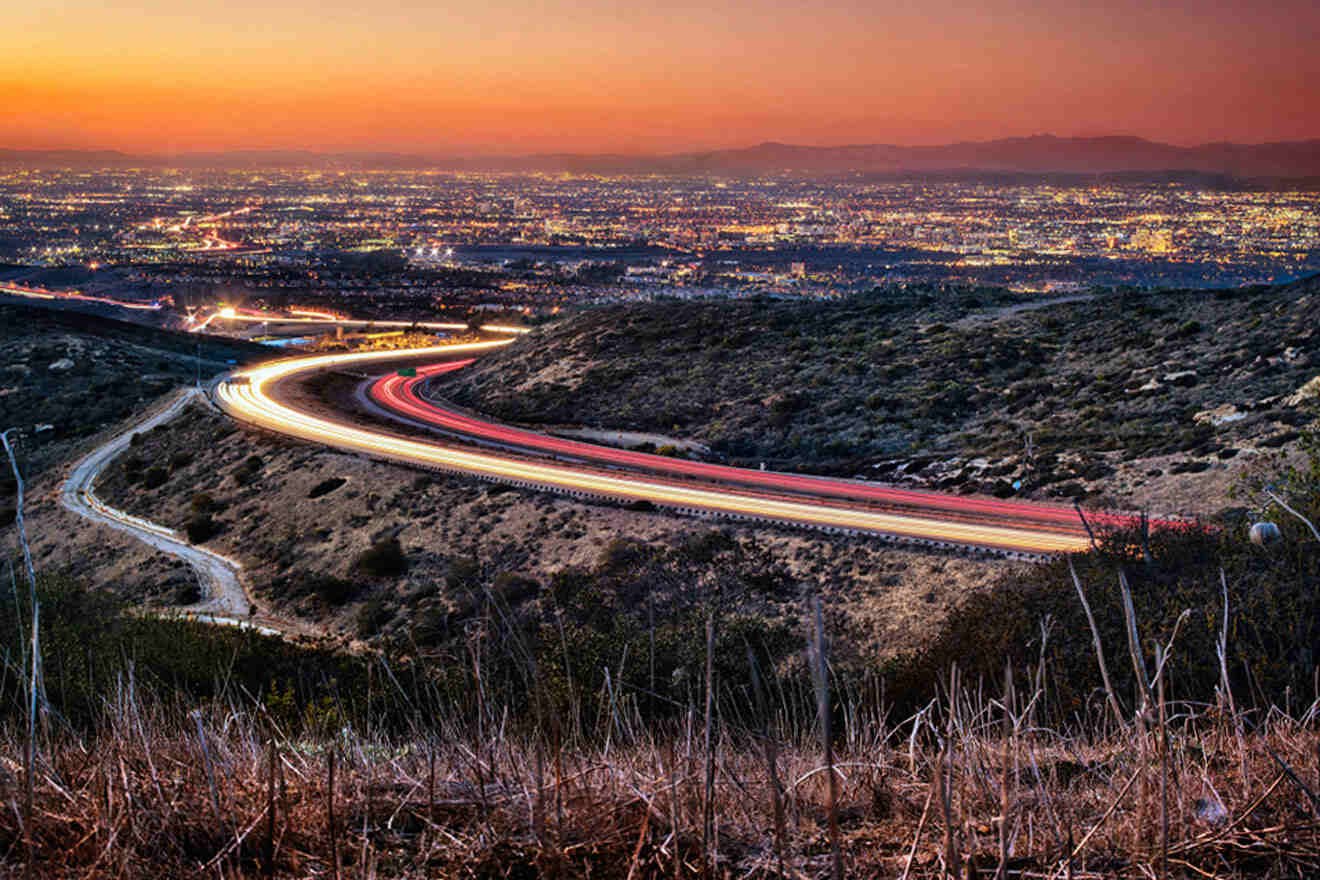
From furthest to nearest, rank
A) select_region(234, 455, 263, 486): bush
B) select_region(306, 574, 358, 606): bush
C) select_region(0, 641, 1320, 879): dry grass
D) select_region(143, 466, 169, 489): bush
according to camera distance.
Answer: select_region(143, 466, 169, 489): bush
select_region(234, 455, 263, 486): bush
select_region(306, 574, 358, 606): bush
select_region(0, 641, 1320, 879): dry grass

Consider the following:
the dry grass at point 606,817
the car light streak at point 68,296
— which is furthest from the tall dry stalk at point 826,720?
the car light streak at point 68,296

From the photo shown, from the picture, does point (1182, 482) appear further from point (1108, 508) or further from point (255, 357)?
point (255, 357)

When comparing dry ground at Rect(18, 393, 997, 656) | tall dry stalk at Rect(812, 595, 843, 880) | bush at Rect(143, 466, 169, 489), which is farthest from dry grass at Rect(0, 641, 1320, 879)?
bush at Rect(143, 466, 169, 489)

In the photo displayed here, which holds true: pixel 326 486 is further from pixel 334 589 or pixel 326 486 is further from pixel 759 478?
pixel 759 478

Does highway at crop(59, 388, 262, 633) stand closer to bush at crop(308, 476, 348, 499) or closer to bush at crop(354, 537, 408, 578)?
bush at crop(354, 537, 408, 578)

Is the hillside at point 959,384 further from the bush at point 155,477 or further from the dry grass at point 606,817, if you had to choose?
the dry grass at point 606,817

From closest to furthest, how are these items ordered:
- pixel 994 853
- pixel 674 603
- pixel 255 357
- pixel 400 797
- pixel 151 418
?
pixel 994 853, pixel 400 797, pixel 674 603, pixel 151 418, pixel 255 357

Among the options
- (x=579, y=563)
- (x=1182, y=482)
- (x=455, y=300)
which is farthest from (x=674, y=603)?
(x=455, y=300)
